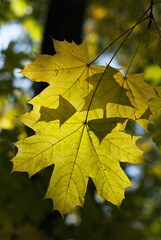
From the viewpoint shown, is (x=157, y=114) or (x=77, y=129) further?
(x=77, y=129)

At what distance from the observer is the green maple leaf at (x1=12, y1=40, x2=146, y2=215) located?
124 cm

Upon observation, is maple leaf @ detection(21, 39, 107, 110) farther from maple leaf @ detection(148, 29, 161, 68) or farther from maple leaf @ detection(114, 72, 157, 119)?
maple leaf @ detection(148, 29, 161, 68)

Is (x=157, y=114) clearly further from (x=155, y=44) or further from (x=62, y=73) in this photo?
(x=62, y=73)

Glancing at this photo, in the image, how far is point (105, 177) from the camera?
131 centimetres

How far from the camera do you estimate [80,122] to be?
4.33 ft

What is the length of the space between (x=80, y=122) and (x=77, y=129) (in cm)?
4

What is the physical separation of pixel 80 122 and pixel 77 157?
0.62 ft

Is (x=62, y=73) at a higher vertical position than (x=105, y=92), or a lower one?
higher

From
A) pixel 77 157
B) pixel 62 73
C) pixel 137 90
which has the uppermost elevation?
pixel 62 73

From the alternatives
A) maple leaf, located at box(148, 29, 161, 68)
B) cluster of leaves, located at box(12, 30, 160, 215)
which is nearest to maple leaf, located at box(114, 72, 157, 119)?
cluster of leaves, located at box(12, 30, 160, 215)

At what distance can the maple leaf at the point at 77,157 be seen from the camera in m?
1.27

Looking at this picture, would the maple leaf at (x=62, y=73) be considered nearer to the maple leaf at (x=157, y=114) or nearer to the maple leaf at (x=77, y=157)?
the maple leaf at (x=77, y=157)

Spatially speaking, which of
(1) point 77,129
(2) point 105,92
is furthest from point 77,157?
(2) point 105,92

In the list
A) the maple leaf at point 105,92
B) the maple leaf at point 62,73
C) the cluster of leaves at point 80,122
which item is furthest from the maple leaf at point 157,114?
the maple leaf at point 62,73
